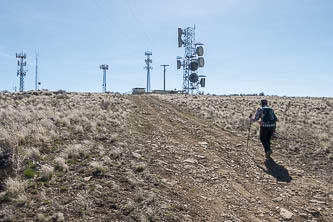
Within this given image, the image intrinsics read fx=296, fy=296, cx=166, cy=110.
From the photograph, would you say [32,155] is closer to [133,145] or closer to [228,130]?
[133,145]

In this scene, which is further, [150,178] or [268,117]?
[268,117]

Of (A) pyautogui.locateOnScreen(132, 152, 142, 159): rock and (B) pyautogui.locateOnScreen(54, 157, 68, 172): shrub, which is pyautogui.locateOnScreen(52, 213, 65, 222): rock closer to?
(B) pyautogui.locateOnScreen(54, 157, 68, 172): shrub

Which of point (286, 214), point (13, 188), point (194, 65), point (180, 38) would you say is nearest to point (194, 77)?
point (194, 65)

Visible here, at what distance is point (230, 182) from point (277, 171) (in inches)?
88.4

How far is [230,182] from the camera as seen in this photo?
27.8 feet

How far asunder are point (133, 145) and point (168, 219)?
17.0ft

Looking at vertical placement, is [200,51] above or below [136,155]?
above

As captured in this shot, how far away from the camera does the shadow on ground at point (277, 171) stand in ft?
30.1

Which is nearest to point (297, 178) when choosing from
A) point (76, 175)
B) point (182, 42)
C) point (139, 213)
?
point (139, 213)

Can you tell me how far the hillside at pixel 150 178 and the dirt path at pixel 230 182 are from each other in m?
0.03

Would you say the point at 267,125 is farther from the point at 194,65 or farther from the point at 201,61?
the point at 194,65

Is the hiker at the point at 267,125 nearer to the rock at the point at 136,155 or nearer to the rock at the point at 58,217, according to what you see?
the rock at the point at 136,155

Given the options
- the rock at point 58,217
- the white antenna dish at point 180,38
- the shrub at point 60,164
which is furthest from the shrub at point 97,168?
the white antenna dish at point 180,38

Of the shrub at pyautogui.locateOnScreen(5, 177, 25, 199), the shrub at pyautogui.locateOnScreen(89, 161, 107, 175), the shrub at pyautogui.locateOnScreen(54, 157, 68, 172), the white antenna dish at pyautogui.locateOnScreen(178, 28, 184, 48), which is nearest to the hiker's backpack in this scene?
the shrub at pyautogui.locateOnScreen(89, 161, 107, 175)
